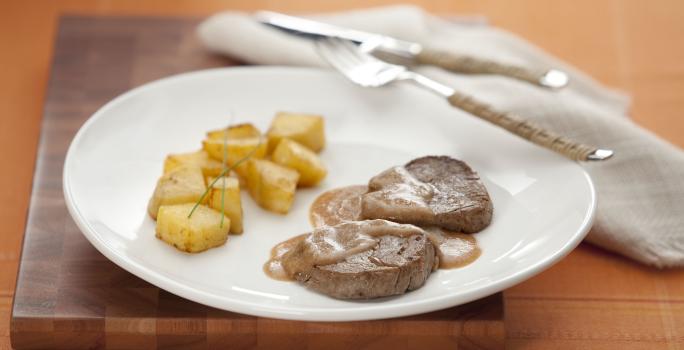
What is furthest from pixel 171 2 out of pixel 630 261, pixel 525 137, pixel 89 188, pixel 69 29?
pixel 630 261

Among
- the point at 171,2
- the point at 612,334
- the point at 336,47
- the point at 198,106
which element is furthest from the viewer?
the point at 171,2

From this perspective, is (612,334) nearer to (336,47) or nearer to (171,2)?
(336,47)

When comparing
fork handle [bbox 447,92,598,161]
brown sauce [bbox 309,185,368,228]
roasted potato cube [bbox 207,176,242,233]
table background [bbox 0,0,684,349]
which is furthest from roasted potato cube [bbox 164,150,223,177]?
fork handle [bbox 447,92,598,161]

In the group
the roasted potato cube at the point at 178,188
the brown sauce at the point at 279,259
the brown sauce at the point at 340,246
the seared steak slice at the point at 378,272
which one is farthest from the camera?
the roasted potato cube at the point at 178,188

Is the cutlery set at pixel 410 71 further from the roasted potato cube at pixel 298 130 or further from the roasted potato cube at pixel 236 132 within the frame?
the roasted potato cube at pixel 236 132

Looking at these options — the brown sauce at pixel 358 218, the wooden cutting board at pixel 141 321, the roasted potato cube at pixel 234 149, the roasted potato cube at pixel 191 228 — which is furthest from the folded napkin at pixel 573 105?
the roasted potato cube at pixel 191 228

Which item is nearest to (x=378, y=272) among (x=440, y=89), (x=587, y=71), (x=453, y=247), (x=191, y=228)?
(x=453, y=247)
